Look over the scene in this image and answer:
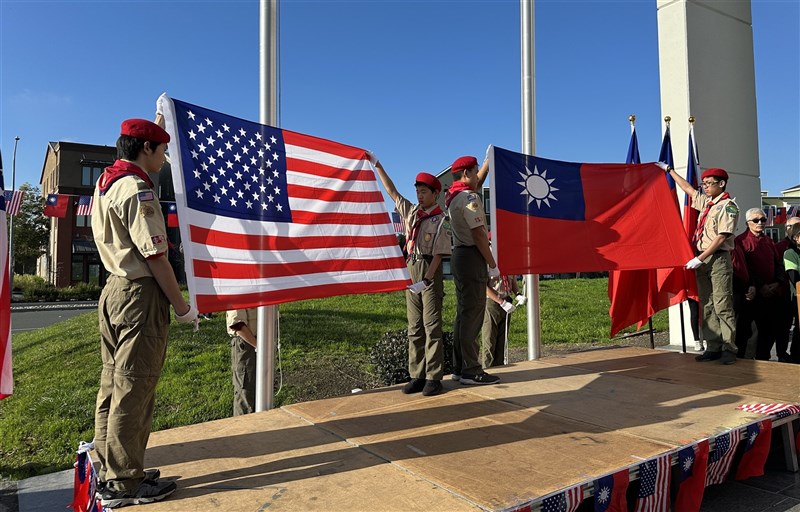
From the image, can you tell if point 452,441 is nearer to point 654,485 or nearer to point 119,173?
point 654,485

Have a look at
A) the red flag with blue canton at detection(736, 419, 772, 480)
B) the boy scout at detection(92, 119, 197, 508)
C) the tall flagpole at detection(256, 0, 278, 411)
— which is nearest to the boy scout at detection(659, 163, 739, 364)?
the red flag with blue canton at detection(736, 419, 772, 480)

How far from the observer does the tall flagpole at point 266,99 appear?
177 inches

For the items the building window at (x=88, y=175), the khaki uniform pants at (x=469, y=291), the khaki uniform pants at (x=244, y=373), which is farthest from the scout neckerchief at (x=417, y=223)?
the building window at (x=88, y=175)

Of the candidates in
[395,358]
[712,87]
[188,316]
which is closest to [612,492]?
[188,316]

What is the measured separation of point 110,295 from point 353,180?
2.31 meters

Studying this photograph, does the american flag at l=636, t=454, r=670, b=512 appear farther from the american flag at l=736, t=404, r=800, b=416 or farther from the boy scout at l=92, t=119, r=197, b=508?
the boy scout at l=92, t=119, r=197, b=508

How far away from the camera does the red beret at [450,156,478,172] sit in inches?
189

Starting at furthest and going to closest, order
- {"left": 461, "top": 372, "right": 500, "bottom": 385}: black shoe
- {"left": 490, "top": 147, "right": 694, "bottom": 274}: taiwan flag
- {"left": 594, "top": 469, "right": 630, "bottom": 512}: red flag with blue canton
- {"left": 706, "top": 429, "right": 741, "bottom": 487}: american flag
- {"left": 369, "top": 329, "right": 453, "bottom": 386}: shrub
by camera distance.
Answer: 1. {"left": 369, "top": 329, "right": 453, "bottom": 386}: shrub
2. {"left": 490, "top": 147, "right": 694, "bottom": 274}: taiwan flag
3. {"left": 461, "top": 372, "right": 500, "bottom": 385}: black shoe
4. {"left": 706, "top": 429, "right": 741, "bottom": 487}: american flag
5. {"left": 594, "top": 469, "right": 630, "bottom": 512}: red flag with blue canton

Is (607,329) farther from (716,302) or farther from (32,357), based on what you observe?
(32,357)

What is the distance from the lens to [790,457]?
3.98m

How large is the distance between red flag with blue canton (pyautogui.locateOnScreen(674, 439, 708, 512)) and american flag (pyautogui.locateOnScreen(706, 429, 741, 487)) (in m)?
0.17

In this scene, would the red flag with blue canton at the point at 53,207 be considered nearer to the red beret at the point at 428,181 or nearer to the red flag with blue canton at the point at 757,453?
the red beret at the point at 428,181

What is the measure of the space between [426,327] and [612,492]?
2.13 meters

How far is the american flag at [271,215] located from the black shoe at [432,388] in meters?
0.92
